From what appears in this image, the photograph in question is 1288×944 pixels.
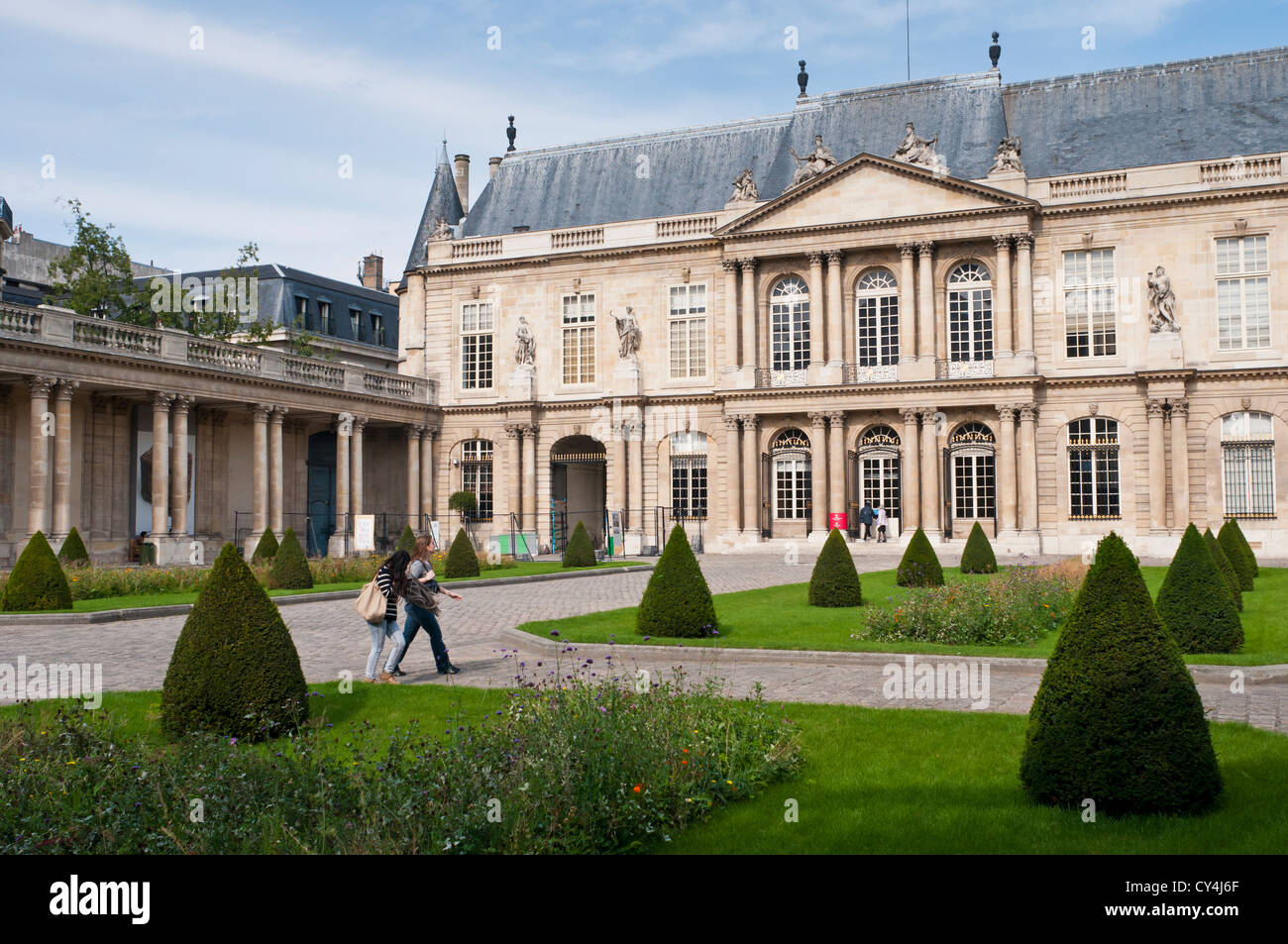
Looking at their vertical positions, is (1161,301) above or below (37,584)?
above

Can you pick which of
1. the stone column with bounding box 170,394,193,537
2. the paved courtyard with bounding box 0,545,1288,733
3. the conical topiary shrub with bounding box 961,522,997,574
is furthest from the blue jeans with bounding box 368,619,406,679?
the stone column with bounding box 170,394,193,537

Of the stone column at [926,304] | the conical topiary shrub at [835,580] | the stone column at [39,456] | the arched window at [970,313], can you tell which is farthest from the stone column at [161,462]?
the arched window at [970,313]

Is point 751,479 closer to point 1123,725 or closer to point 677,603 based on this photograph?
point 677,603

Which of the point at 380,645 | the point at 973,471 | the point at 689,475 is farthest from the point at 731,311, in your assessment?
the point at 380,645

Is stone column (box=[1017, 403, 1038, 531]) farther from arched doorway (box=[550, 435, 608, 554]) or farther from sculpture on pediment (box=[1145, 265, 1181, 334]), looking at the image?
arched doorway (box=[550, 435, 608, 554])

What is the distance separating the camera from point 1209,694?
10570mm

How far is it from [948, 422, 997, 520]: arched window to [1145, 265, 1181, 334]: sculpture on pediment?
245 inches

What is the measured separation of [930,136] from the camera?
132 ft

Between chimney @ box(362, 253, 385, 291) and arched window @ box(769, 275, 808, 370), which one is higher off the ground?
chimney @ box(362, 253, 385, 291)

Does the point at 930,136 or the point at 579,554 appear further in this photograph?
the point at 930,136

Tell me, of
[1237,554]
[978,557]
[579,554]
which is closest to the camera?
[1237,554]

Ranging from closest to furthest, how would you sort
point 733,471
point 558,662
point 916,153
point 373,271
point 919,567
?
point 558,662, point 919,567, point 916,153, point 733,471, point 373,271

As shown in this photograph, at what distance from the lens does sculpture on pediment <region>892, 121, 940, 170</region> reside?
36.9 meters

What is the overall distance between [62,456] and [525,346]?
18.2 meters
